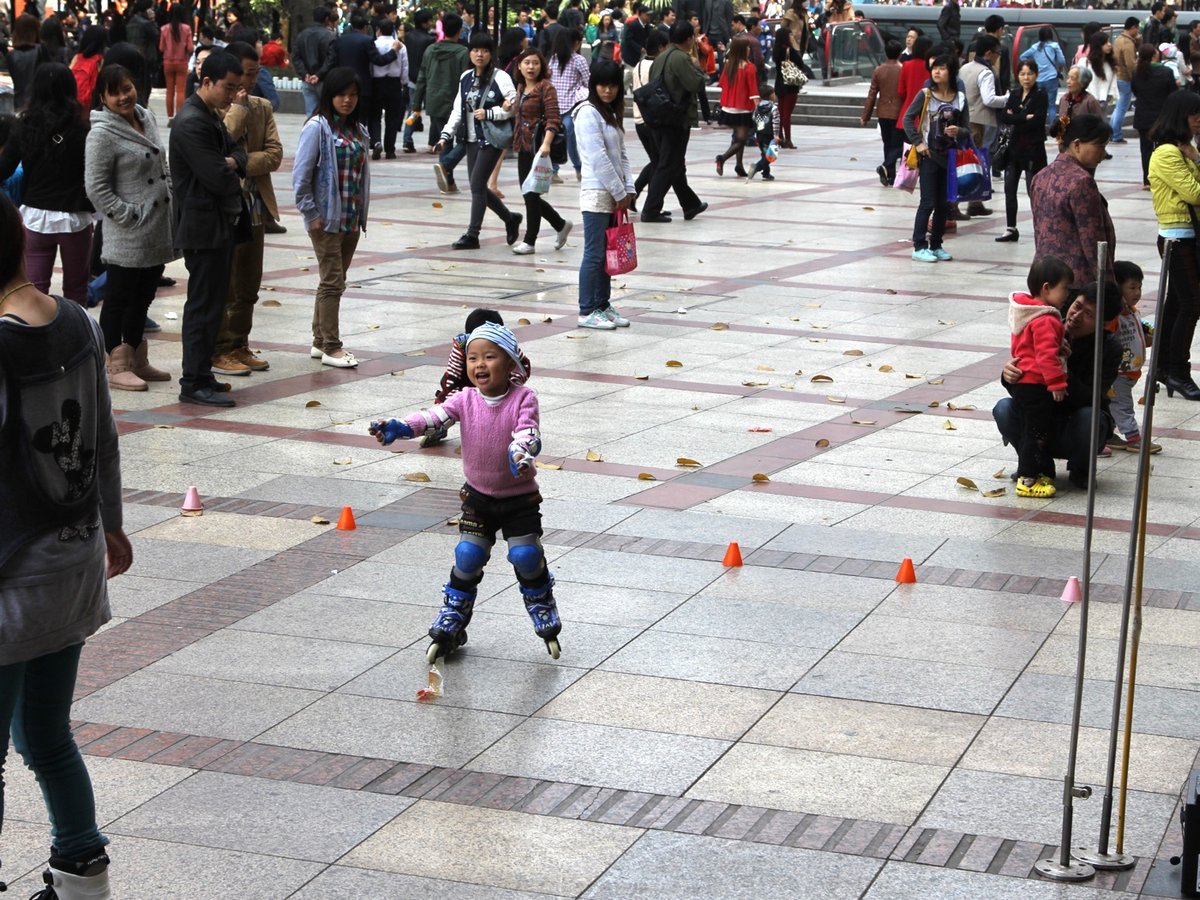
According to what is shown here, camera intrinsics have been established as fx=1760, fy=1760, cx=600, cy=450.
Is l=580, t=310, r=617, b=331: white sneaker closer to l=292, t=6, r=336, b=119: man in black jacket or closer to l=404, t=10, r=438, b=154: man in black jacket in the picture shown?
l=292, t=6, r=336, b=119: man in black jacket

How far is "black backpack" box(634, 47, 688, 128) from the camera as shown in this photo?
713 inches

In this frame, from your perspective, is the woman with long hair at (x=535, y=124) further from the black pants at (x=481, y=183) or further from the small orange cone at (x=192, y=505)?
the small orange cone at (x=192, y=505)

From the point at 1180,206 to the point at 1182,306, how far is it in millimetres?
737

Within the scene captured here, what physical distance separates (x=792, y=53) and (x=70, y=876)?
25965 mm

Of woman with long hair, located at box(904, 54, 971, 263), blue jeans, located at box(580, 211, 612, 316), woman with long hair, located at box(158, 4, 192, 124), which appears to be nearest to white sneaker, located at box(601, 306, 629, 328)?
blue jeans, located at box(580, 211, 612, 316)

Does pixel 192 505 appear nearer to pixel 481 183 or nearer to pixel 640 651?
pixel 640 651

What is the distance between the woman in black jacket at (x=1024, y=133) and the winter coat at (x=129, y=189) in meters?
10.5

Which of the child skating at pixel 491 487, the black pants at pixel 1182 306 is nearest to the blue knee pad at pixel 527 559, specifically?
the child skating at pixel 491 487

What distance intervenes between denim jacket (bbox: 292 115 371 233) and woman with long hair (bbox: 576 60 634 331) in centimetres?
206

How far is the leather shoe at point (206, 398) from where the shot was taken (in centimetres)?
1017

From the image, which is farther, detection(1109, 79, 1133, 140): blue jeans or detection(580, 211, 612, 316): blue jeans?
detection(1109, 79, 1133, 140): blue jeans

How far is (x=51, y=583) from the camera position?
3908 millimetres

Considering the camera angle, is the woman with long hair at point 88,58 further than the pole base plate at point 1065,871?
Yes

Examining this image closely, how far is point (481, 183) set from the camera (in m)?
16.5
